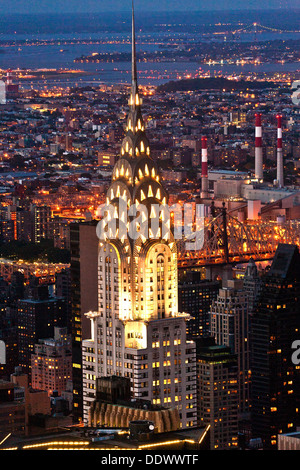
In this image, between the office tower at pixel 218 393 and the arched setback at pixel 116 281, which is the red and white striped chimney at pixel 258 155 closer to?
the office tower at pixel 218 393

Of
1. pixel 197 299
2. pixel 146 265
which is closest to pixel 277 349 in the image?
pixel 197 299

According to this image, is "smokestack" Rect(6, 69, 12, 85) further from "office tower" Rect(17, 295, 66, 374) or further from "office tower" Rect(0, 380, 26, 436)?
"office tower" Rect(0, 380, 26, 436)

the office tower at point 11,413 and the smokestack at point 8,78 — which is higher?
the office tower at point 11,413

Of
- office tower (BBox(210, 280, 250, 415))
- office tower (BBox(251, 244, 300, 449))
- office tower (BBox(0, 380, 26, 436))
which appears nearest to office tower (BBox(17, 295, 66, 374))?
office tower (BBox(210, 280, 250, 415))

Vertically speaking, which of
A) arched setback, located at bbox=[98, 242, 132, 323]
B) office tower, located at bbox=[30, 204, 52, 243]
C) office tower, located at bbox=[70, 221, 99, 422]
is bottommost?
office tower, located at bbox=[30, 204, 52, 243]

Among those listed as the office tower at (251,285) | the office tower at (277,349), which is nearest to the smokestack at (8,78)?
the office tower at (251,285)

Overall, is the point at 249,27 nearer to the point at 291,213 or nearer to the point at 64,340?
the point at 291,213
